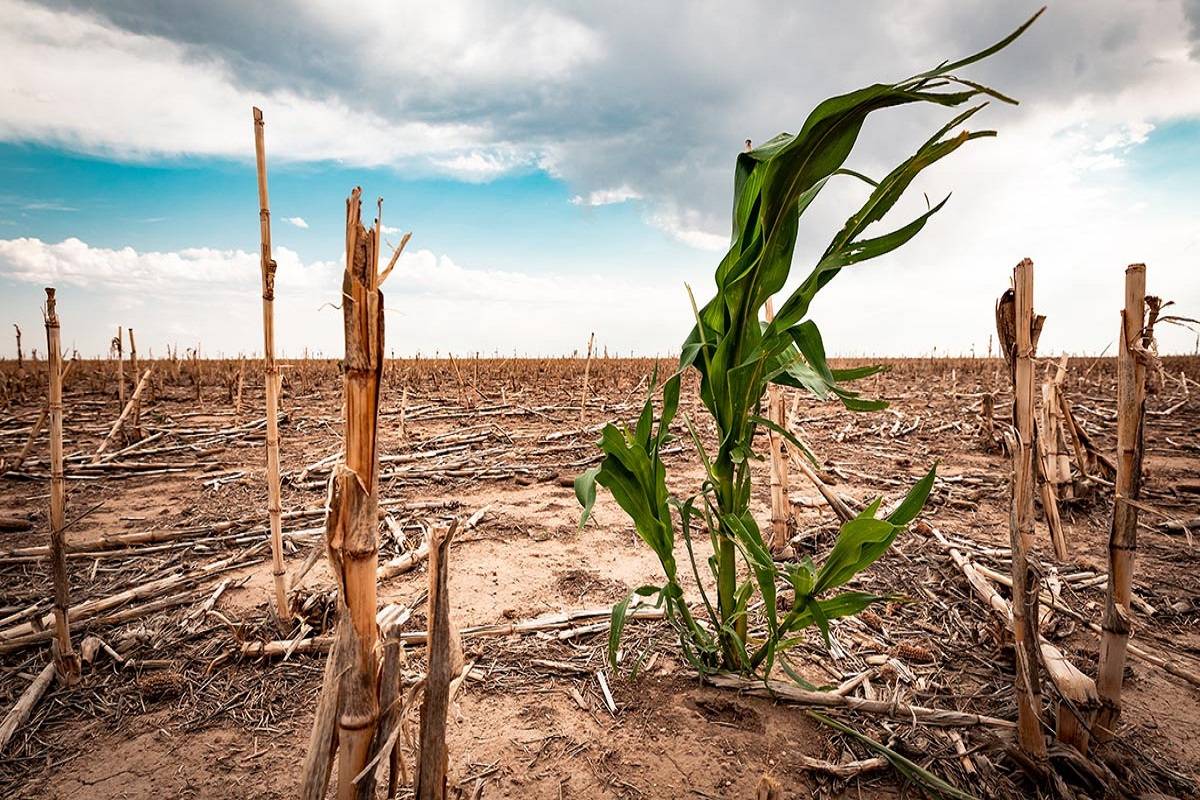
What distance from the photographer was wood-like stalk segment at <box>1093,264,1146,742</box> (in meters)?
1.91

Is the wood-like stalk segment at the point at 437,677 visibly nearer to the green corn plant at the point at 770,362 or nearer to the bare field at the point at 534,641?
the bare field at the point at 534,641

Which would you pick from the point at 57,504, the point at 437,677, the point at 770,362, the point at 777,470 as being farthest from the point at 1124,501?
the point at 57,504

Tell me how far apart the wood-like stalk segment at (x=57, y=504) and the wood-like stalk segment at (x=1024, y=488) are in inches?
140

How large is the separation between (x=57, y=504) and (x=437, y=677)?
2.22 metres

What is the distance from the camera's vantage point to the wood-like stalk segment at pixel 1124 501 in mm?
1906

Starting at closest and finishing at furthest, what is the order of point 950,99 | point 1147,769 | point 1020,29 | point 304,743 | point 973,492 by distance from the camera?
point 1020,29
point 950,99
point 1147,769
point 304,743
point 973,492

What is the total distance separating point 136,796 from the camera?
207cm

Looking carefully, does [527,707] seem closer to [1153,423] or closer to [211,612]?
[211,612]

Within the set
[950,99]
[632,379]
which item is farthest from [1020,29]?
[632,379]

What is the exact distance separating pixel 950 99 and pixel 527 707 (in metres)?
2.60

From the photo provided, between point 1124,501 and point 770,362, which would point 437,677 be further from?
point 1124,501

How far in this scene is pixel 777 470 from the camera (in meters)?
3.74

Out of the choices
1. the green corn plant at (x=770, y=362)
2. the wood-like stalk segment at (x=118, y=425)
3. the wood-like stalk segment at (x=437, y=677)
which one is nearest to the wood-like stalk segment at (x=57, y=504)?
the wood-like stalk segment at (x=437, y=677)

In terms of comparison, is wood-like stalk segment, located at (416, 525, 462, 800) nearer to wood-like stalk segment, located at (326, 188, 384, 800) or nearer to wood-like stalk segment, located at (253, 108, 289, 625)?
wood-like stalk segment, located at (326, 188, 384, 800)
